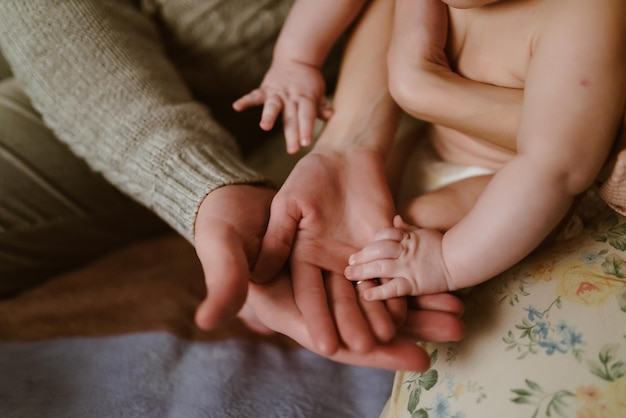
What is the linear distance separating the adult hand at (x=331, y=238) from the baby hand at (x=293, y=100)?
0.03m

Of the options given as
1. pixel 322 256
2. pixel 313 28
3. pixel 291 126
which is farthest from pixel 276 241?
pixel 313 28

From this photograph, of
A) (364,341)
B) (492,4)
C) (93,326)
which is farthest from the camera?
(93,326)

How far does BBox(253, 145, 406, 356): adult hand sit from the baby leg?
30 millimetres

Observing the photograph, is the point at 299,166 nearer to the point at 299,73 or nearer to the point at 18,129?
the point at 299,73

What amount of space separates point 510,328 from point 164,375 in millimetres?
363

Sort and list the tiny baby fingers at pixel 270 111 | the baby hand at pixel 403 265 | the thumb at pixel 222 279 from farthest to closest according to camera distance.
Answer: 1. the tiny baby fingers at pixel 270 111
2. the baby hand at pixel 403 265
3. the thumb at pixel 222 279

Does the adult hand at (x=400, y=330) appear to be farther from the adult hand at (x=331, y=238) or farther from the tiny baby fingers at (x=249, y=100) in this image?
the tiny baby fingers at (x=249, y=100)

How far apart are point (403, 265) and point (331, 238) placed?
79 mm

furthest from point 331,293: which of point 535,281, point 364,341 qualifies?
point 535,281

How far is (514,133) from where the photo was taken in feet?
1.71

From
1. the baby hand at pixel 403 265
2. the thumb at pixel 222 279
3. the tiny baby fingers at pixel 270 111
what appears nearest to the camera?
the thumb at pixel 222 279

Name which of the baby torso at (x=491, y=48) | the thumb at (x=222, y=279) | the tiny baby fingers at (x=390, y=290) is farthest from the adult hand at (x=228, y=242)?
the baby torso at (x=491, y=48)

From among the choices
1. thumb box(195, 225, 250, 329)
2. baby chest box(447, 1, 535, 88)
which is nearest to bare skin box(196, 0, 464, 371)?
thumb box(195, 225, 250, 329)

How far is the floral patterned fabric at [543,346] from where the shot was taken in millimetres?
444
